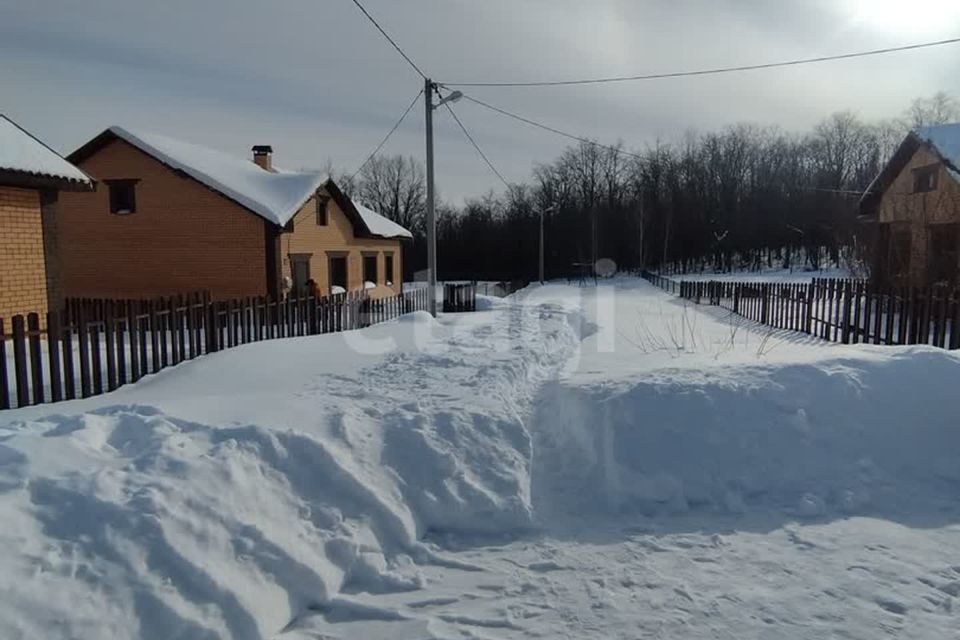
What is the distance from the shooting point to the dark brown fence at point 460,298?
21797mm

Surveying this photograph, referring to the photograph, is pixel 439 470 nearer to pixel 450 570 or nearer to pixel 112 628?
pixel 450 570

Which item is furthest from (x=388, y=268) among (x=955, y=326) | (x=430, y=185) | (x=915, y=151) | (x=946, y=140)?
(x=955, y=326)

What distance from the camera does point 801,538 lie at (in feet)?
12.2

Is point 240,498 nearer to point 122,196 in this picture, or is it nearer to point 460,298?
point 122,196

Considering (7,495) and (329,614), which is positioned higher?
(7,495)

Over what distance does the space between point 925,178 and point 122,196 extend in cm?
2648

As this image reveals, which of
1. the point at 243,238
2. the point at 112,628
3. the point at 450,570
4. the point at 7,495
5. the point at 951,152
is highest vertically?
the point at 951,152

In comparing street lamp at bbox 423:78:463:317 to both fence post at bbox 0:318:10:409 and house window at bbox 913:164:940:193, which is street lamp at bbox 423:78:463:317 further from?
house window at bbox 913:164:940:193

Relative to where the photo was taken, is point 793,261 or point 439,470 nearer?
point 439,470

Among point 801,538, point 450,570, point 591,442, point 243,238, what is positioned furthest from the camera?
point 243,238

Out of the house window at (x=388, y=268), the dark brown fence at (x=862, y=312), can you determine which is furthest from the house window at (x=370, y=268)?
the dark brown fence at (x=862, y=312)

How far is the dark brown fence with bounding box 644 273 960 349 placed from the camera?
30.8 ft

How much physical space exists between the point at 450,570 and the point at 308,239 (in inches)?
686

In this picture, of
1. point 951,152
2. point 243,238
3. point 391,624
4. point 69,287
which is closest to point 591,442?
point 391,624
